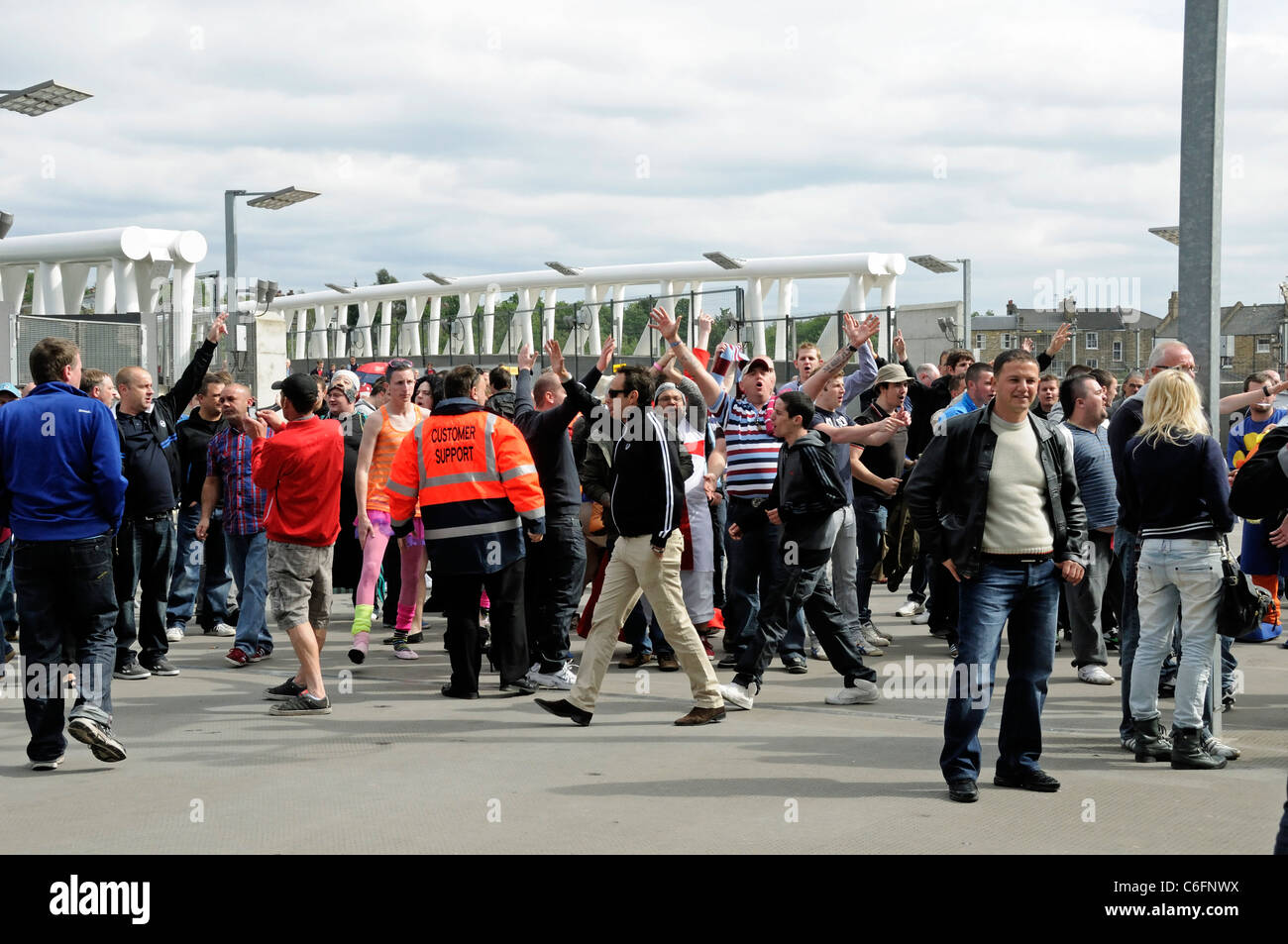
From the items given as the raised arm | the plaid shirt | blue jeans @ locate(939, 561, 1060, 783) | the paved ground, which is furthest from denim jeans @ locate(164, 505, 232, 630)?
blue jeans @ locate(939, 561, 1060, 783)

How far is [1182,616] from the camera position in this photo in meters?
6.79

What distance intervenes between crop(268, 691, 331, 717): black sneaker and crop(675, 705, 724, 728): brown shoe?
2.09m

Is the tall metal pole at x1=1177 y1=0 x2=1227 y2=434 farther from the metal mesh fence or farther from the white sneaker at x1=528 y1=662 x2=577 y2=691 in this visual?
the metal mesh fence

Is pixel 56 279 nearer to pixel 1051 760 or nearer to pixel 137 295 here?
pixel 137 295

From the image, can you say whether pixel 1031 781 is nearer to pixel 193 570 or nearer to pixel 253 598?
pixel 253 598

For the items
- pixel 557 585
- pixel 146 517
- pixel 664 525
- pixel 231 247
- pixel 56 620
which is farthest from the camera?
pixel 231 247

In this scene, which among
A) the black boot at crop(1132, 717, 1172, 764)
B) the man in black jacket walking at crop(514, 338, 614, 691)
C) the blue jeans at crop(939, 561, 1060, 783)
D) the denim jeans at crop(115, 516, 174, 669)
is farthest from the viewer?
the denim jeans at crop(115, 516, 174, 669)

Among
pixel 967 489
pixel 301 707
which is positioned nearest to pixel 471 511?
pixel 301 707

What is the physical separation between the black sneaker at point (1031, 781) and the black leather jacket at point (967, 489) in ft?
3.05

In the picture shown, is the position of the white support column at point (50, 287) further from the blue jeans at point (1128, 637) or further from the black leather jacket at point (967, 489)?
the black leather jacket at point (967, 489)

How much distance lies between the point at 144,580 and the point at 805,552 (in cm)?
459

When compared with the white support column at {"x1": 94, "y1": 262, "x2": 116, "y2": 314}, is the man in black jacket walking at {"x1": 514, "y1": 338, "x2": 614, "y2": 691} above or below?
below

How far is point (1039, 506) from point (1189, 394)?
1124mm

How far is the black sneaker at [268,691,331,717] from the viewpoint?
8211 mm
